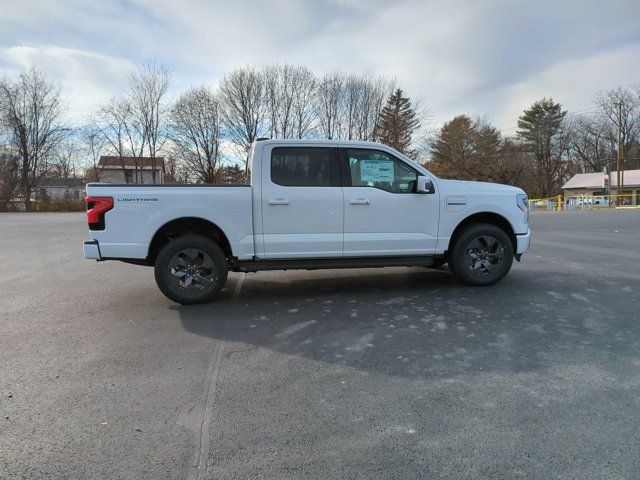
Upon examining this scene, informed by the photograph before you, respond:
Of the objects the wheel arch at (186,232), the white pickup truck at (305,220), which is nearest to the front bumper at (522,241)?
the white pickup truck at (305,220)

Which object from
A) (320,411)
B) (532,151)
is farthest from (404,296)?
(532,151)

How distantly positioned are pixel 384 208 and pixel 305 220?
43.0 inches

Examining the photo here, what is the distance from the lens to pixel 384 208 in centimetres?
609

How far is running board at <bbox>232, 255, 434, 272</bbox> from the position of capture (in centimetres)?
595

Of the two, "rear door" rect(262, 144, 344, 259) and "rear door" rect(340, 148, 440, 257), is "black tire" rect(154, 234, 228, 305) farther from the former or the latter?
"rear door" rect(340, 148, 440, 257)

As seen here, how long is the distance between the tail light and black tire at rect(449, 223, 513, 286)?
15.2 ft

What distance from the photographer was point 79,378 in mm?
3662

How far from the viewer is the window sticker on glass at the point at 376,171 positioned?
614 cm

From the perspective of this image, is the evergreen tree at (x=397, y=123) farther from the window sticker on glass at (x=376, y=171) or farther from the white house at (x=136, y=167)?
the window sticker on glass at (x=376, y=171)

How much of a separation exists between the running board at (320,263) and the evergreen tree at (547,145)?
73.1m

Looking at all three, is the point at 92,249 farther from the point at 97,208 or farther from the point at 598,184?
the point at 598,184

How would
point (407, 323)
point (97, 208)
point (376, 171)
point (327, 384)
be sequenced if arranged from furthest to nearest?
point (376, 171) < point (97, 208) < point (407, 323) < point (327, 384)

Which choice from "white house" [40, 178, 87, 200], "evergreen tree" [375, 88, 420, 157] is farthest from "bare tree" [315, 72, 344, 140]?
"white house" [40, 178, 87, 200]

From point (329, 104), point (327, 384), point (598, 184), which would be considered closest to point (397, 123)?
point (329, 104)
